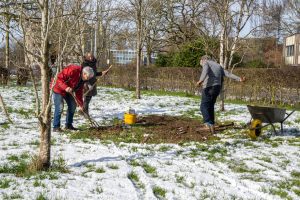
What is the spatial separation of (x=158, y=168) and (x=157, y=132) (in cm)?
273

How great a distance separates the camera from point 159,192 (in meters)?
4.45

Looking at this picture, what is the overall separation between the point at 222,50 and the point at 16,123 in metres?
6.47

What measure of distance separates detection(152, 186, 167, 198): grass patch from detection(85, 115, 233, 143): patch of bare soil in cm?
269

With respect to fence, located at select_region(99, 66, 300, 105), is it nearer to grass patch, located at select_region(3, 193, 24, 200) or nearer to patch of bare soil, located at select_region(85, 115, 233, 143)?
patch of bare soil, located at select_region(85, 115, 233, 143)

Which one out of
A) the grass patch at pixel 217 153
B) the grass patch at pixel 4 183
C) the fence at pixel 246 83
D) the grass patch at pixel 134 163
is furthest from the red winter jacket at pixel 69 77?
the fence at pixel 246 83

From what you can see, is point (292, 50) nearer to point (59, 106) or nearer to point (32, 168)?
point (59, 106)

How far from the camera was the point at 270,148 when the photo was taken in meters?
7.11

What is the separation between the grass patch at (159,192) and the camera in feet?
14.3

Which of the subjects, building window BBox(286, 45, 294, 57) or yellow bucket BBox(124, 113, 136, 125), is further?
building window BBox(286, 45, 294, 57)

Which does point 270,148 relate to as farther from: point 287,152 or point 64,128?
point 64,128

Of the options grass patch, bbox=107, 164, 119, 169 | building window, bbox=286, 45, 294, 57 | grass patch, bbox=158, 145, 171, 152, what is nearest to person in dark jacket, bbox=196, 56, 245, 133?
grass patch, bbox=158, 145, 171, 152

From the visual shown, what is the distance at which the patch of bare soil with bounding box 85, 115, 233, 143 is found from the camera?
7520 millimetres

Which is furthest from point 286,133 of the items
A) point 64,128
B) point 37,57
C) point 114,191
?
point 37,57

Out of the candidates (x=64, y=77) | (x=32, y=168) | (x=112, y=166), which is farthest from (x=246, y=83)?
(x=32, y=168)
